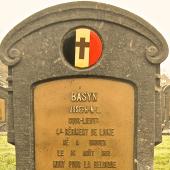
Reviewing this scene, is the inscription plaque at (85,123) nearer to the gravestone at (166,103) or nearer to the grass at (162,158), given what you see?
the grass at (162,158)

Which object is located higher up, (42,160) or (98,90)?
(98,90)

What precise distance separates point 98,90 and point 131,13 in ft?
3.38

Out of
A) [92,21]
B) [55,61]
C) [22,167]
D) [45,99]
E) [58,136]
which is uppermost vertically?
[92,21]

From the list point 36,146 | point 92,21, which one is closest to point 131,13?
point 92,21

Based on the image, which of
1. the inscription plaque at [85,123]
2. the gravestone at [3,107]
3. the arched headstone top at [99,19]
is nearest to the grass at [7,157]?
the inscription plaque at [85,123]

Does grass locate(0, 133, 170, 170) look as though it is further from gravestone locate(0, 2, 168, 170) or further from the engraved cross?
the engraved cross

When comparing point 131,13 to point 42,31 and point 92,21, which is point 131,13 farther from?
point 42,31

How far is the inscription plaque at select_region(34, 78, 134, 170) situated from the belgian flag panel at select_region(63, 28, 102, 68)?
0.74ft

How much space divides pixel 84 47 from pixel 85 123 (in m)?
0.94

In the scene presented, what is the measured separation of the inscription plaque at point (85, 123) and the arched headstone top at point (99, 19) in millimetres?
594

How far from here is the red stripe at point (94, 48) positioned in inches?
252

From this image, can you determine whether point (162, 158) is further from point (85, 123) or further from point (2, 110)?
point (2, 110)

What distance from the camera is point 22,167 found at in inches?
260

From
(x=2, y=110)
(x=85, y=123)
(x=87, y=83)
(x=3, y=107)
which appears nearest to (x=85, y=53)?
(x=87, y=83)
